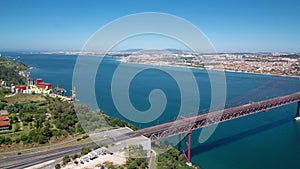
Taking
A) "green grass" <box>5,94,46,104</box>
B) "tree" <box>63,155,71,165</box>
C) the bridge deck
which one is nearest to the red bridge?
the bridge deck

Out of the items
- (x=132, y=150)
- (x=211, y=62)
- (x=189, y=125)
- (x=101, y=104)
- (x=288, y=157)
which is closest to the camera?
(x=132, y=150)

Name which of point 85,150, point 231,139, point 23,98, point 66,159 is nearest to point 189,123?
point 231,139

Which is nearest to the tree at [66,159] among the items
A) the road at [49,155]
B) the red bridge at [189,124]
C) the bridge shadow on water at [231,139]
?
the road at [49,155]

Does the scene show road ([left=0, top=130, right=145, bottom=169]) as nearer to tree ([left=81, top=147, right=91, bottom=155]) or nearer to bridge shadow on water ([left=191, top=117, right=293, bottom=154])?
tree ([left=81, top=147, right=91, bottom=155])

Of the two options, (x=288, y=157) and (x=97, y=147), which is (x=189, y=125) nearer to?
(x=97, y=147)

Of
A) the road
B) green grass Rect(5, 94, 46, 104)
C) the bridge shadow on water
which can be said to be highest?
green grass Rect(5, 94, 46, 104)

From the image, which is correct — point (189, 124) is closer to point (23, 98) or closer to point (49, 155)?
point (49, 155)

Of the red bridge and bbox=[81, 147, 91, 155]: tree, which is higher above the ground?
the red bridge

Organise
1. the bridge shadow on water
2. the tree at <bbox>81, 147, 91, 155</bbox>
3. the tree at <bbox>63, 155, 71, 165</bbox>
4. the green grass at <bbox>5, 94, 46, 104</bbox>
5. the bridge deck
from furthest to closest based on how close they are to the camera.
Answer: the green grass at <bbox>5, 94, 46, 104</bbox> < the bridge shadow on water < the bridge deck < the tree at <bbox>81, 147, 91, 155</bbox> < the tree at <bbox>63, 155, 71, 165</bbox>

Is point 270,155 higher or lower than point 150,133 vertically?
lower

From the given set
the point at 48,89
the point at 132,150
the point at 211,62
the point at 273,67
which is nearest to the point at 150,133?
the point at 132,150

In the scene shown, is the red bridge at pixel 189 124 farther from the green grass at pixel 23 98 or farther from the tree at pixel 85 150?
the green grass at pixel 23 98
